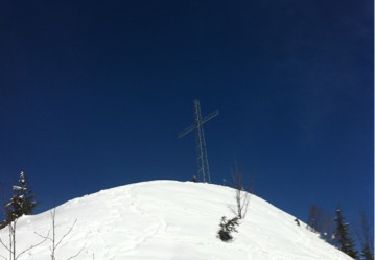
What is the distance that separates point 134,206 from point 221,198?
6934 millimetres

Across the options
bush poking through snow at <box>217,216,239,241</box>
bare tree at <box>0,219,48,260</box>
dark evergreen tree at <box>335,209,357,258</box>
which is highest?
dark evergreen tree at <box>335,209,357,258</box>

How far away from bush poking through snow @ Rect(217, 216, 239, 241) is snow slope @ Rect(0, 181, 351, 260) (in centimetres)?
29

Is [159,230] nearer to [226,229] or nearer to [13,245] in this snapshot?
[226,229]

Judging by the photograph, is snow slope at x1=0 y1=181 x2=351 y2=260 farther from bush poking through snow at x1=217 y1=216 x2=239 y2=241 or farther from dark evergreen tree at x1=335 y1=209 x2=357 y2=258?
dark evergreen tree at x1=335 y1=209 x2=357 y2=258

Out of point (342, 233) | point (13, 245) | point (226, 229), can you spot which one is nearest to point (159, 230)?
point (226, 229)

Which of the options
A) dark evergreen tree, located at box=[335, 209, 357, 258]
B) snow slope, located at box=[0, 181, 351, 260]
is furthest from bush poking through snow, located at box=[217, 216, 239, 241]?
dark evergreen tree, located at box=[335, 209, 357, 258]

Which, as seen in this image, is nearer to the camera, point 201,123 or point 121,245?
point 121,245

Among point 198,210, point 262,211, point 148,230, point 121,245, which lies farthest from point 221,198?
point 121,245

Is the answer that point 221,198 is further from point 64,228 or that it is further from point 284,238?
point 64,228

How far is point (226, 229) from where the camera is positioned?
1734 cm

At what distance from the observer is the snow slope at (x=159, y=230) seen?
13948 mm

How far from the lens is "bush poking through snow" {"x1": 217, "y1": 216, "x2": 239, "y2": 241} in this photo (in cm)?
1678

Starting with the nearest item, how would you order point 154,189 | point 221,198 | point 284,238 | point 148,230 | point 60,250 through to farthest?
point 60,250 → point 148,230 → point 284,238 → point 154,189 → point 221,198

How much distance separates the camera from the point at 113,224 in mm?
16531
